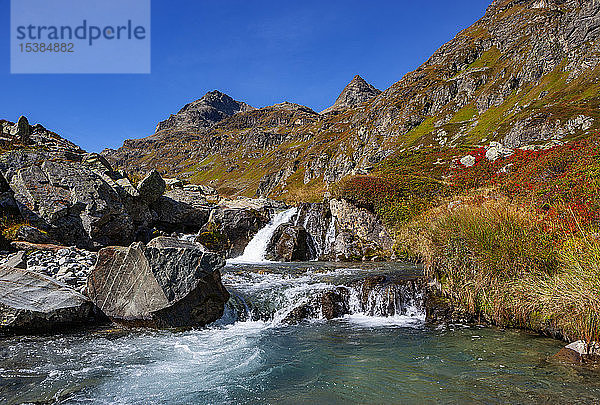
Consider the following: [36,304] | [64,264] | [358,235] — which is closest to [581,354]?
[36,304]

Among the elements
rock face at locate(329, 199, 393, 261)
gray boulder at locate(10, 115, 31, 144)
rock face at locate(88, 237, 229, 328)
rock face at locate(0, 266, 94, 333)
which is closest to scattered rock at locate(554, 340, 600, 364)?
rock face at locate(88, 237, 229, 328)

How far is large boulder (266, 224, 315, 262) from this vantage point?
92.6 feet

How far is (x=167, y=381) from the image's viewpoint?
8.34 metres

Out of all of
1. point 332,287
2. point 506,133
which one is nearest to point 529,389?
point 332,287

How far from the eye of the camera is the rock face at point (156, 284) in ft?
40.9

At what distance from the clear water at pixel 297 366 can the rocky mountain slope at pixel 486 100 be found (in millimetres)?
39631

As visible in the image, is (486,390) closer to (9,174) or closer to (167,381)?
(167,381)

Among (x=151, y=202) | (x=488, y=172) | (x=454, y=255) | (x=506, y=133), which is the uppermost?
(x=506, y=133)

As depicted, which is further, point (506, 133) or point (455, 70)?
point (455, 70)

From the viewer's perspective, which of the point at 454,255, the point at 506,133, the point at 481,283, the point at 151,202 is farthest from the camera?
the point at 506,133

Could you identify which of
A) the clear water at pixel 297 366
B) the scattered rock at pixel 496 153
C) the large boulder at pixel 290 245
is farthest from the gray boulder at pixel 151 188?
the scattered rock at pixel 496 153

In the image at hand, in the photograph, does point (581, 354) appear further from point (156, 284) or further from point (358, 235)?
point (358, 235)

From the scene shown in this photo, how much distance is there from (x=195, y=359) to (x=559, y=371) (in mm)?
9380

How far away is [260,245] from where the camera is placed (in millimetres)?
30469
